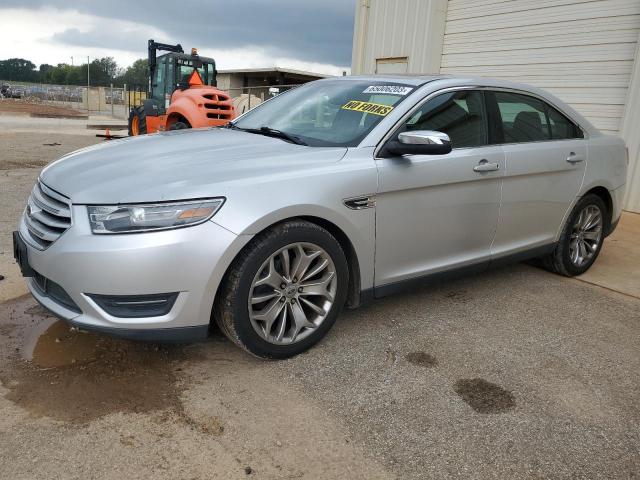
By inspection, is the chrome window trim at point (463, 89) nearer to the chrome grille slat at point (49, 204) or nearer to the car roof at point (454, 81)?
the car roof at point (454, 81)

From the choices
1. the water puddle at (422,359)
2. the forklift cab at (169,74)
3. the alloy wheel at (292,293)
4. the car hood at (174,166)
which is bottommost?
the water puddle at (422,359)

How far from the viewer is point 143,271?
251 centimetres

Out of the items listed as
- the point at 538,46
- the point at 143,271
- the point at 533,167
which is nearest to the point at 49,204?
the point at 143,271

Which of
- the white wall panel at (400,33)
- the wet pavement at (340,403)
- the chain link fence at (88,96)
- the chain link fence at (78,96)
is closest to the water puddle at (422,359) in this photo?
the wet pavement at (340,403)

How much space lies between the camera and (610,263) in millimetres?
5402

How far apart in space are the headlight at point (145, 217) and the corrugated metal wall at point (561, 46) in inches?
273

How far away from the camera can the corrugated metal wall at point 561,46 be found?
743cm

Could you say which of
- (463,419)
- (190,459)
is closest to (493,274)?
(463,419)

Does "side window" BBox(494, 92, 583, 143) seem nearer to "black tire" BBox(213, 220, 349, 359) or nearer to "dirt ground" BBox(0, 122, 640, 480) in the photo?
"dirt ground" BBox(0, 122, 640, 480)

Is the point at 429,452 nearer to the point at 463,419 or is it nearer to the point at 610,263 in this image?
the point at 463,419

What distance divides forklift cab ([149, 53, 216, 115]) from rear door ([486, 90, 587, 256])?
32.9 ft

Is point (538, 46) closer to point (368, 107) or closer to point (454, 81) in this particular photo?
point (454, 81)

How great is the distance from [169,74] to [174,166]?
1150cm

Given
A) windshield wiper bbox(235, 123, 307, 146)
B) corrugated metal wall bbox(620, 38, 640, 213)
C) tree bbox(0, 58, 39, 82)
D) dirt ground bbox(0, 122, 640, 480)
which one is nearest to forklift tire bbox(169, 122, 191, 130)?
windshield wiper bbox(235, 123, 307, 146)
